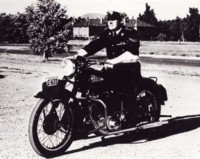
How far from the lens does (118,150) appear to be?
5273mm

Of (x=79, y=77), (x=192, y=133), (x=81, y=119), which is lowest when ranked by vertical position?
(x=192, y=133)

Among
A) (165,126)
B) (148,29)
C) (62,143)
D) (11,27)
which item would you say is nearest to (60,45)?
(165,126)

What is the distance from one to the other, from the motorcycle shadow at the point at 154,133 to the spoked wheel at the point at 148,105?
219mm

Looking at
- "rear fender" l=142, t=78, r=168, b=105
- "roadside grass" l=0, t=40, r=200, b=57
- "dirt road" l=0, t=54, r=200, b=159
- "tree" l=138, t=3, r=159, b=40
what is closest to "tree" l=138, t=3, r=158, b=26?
"tree" l=138, t=3, r=159, b=40

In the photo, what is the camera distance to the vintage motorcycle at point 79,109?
4891 millimetres

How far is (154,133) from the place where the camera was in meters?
6.30

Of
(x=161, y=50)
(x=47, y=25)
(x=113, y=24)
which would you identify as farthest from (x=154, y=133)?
(x=161, y=50)

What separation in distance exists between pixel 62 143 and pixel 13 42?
204 feet

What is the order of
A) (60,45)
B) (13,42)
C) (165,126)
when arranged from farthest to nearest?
(13,42) < (60,45) < (165,126)

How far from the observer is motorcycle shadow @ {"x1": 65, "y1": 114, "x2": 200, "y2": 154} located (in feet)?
18.7

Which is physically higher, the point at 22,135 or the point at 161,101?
the point at 161,101

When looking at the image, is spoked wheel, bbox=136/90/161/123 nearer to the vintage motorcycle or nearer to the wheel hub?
the vintage motorcycle

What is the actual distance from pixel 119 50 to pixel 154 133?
1.54 metres

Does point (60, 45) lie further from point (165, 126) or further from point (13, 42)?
point (13, 42)
